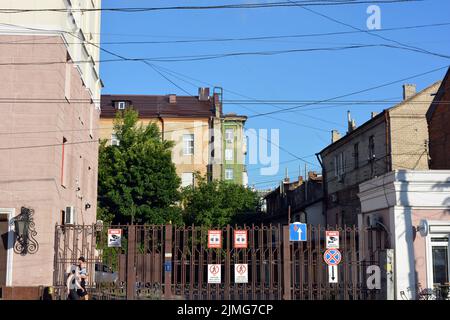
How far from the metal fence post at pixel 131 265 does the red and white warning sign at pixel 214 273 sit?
7.71 ft

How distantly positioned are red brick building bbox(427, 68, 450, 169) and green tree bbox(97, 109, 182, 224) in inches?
836

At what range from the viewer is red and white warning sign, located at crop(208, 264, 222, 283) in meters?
20.6

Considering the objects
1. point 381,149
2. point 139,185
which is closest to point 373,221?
point 381,149

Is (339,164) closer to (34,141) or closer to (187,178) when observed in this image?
(187,178)

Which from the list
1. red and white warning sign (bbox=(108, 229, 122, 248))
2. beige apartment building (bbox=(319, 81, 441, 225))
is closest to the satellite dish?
red and white warning sign (bbox=(108, 229, 122, 248))

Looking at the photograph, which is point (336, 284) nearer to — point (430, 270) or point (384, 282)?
point (384, 282)

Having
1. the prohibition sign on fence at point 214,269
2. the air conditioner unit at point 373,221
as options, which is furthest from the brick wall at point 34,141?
the air conditioner unit at point 373,221

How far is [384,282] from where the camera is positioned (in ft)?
68.6

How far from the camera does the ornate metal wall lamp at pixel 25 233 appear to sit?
21.2 meters

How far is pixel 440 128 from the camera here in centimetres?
3450

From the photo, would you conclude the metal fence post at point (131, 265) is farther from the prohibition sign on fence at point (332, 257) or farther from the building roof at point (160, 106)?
the building roof at point (160, 106)

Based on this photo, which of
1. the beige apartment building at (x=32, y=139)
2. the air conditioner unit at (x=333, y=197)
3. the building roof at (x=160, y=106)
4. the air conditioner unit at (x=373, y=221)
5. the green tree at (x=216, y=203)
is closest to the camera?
the beige apartment building at (x=32, y=139)

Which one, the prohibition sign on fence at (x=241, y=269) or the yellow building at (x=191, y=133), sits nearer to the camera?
the prohibition sign on fence at (x=241, y=269)

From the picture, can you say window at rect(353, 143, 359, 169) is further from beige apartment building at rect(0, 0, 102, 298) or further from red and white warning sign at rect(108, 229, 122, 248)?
red and white warning sign at rect(108, 229, 122, 248)
